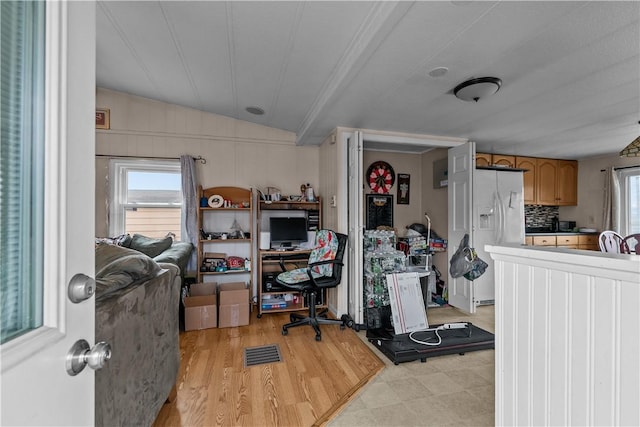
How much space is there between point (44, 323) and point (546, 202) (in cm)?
617

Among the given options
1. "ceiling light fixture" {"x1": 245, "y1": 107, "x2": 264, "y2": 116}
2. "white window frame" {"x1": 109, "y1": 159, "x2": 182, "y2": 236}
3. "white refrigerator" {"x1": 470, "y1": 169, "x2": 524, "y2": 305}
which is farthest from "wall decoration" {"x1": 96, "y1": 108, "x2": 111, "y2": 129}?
"white refrigerator" {"x1": 470, "y1": 169, "x2": 524, "y2": 305}

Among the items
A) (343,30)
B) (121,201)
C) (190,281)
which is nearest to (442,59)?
(343,30)

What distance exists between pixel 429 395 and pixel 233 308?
207 cm

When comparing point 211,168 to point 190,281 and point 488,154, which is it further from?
point 488,154

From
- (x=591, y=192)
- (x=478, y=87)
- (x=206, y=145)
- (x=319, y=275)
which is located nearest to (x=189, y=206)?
(x=206, y=145)

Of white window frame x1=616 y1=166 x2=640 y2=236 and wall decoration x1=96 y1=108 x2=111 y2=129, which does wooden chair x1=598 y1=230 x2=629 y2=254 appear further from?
wall decoration x1=96 y1=108 x2=111 y2=129

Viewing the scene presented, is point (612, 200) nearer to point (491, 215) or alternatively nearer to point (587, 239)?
point (587, 239)

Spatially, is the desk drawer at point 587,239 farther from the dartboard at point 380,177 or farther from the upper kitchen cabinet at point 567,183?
the dartboard at point 380,177

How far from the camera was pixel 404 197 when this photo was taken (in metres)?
4.59

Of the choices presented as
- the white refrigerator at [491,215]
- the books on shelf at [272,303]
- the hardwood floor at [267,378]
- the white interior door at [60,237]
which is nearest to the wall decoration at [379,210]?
the white refrigerator at [491,215]

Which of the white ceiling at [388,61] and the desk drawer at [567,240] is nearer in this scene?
the white ceiling at [388,61]

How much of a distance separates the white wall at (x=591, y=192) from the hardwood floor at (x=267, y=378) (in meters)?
4.84

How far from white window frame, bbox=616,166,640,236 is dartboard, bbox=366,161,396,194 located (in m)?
3.57

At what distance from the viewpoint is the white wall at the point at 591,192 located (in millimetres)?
4836
